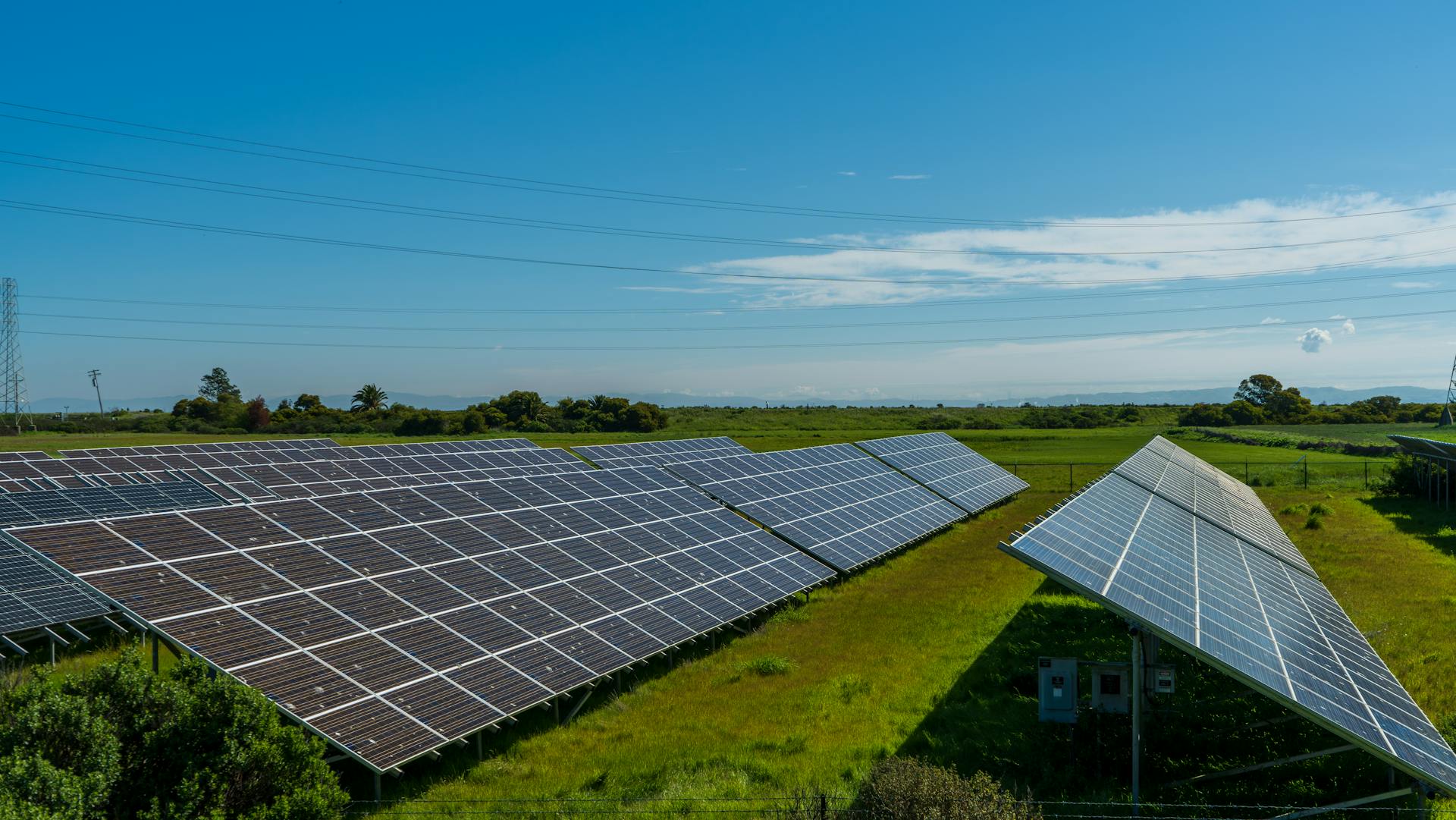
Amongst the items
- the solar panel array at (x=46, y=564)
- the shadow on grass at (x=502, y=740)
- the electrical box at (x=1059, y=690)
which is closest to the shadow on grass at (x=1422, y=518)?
the electrical box at (x=1059, y=690)

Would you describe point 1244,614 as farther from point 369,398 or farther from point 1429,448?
point 369,398

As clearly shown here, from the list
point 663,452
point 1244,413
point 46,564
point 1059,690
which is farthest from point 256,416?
point 1244,413

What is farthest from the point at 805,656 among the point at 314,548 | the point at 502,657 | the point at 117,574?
the point at 117,574

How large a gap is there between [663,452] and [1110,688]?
92.7 ft

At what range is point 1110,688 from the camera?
1440cm

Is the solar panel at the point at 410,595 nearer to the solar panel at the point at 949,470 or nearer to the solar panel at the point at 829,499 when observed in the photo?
the solar panel at the point at 829,499

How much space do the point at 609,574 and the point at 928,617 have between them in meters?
9.42

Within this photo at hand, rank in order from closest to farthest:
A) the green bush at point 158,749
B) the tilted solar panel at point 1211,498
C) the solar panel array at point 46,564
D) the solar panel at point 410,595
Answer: the green bush at point 158,749 < the solar panel at point 410,595 < the solar panel array at point 46,564 < the tilted solar panel at point 1211,498

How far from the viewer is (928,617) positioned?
24078 millimetres

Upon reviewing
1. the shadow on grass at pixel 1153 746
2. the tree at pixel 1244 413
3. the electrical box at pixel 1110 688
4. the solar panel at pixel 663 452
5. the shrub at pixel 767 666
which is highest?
the tree at pixel 1244 413

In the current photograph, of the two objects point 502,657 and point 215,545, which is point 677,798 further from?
point 215,545

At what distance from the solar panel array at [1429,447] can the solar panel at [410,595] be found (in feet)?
134

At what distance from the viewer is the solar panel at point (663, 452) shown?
1519 inches

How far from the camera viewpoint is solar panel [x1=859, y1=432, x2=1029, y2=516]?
1816 inches
